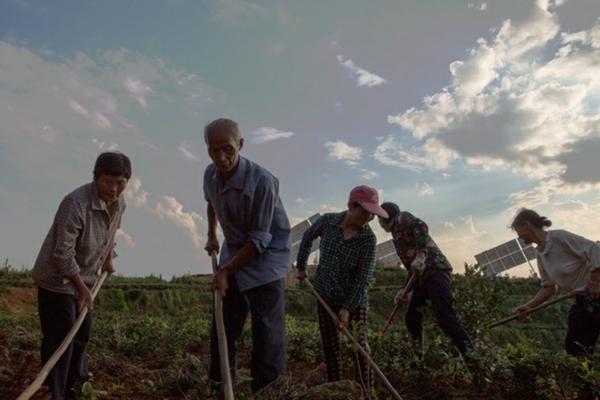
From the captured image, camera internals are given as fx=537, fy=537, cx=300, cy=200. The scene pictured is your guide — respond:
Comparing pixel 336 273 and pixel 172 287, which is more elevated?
pixel 172 287

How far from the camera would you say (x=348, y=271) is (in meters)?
4.07

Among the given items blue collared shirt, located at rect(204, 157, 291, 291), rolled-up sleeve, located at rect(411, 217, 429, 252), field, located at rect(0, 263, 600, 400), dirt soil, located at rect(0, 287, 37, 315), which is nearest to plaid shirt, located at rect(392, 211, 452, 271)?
rolled-up sleeve, located at rect(411, 217, 429, 252)

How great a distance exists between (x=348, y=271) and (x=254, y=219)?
4.00 ft

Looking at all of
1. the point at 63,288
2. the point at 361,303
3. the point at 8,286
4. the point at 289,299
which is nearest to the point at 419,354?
the point at 361,303

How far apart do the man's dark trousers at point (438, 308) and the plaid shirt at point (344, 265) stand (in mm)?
1346

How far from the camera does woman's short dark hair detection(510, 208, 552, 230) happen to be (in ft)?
16.3

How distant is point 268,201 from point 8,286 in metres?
13.3

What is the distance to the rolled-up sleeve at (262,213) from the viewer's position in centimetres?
304

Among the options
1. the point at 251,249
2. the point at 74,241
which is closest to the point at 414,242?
the point at 251,249

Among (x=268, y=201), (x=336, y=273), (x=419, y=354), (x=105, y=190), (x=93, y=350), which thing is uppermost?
(x=105, y=190)

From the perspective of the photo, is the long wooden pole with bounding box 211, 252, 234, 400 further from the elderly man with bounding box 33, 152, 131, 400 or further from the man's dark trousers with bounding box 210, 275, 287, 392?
the elderly man with bounding box 33, 152, 131, 400

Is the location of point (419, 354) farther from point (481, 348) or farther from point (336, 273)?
point (336, 273)

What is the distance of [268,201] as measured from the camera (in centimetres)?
→ 310

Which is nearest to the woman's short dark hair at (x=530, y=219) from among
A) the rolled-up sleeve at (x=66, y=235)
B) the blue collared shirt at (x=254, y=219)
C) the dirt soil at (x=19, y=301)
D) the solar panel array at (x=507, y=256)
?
the blue collared shirt at (x=254, y=219)
